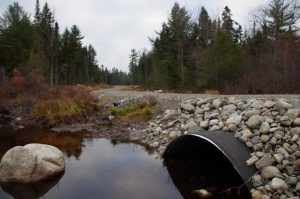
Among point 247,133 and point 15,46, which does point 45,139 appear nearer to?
point 247,133

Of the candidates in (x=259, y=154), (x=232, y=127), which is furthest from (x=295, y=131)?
(x=232, y=127)

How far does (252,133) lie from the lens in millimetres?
6773

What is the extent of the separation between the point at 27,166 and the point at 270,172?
16.5 feet

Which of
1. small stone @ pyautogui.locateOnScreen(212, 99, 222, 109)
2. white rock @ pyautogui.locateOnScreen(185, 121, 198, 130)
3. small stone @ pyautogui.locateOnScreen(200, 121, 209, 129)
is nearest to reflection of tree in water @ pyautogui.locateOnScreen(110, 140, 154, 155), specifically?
white rock @ pyautogui.locateOnScreen(185, 121, 198, 130)

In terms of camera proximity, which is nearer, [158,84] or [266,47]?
[266,47]

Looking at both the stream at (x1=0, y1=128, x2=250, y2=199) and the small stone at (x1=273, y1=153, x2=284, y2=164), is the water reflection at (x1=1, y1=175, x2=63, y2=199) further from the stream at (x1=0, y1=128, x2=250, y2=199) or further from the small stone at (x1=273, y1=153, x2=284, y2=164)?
the small stone at (x1=273, y1=153, x2=284, y2=164)

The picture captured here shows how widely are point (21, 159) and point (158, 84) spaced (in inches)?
959

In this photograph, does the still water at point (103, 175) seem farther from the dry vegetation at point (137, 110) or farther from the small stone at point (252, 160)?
the dry vegetation at point (137, 110)

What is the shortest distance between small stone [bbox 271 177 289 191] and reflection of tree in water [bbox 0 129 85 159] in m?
5.50

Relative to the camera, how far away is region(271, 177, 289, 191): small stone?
545 cm

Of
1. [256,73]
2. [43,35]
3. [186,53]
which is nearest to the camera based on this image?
[256,73]

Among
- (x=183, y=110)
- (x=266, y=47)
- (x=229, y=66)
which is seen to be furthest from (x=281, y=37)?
(x=183, y=110)

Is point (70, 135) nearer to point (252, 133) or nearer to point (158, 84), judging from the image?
point (252, 133)

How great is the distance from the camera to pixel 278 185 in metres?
5.46
